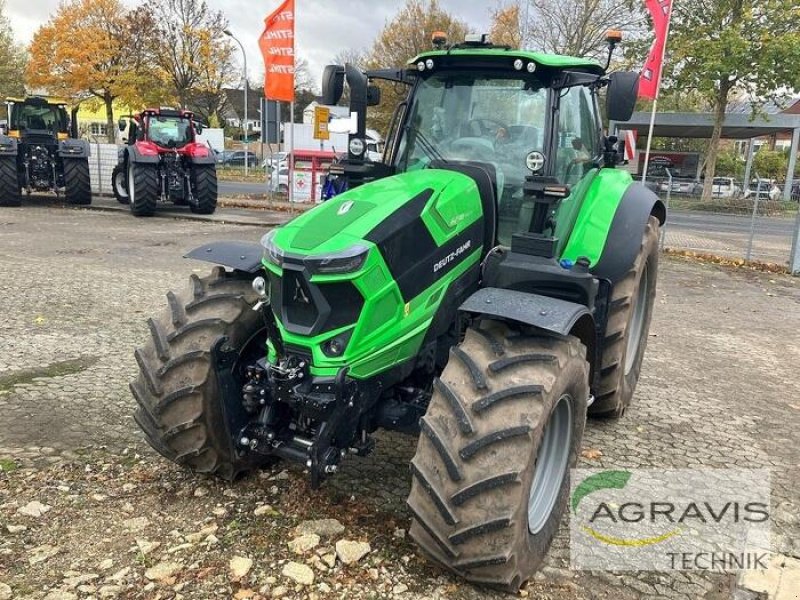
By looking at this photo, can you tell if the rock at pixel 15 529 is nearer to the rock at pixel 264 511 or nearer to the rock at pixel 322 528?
the rock at pixel 264 511

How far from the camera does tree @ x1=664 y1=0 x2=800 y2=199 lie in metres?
21.8

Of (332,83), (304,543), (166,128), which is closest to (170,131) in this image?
(166,128)

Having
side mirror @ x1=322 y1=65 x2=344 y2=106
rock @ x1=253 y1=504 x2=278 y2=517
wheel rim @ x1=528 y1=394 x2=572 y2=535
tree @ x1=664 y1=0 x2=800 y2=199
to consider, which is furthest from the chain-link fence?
rock @ x1=253 y1=504 x2=278 y2=517

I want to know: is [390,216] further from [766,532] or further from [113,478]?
[766,532]

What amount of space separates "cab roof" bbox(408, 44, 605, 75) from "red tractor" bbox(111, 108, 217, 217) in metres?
13.1

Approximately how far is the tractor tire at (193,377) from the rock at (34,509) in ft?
1.98

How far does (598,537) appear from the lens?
11.4ft

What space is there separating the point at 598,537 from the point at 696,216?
71.3 ft

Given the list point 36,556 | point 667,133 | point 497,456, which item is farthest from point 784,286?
point 667,133

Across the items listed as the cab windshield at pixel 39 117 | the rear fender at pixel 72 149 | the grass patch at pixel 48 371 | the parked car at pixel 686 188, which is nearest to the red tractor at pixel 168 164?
the rear fender at pixel 72 149

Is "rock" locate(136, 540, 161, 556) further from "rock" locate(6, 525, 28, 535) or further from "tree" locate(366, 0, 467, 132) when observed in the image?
"tree" locate(366, 0, 467, 132)

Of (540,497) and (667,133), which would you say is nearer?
(540,497)

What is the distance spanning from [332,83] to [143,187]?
12738mm

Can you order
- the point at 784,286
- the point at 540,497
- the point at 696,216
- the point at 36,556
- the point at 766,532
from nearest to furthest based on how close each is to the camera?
the point at 36,556, the point at 540,497, the point at 766,532, the point at 784,286, the point at 696,216
